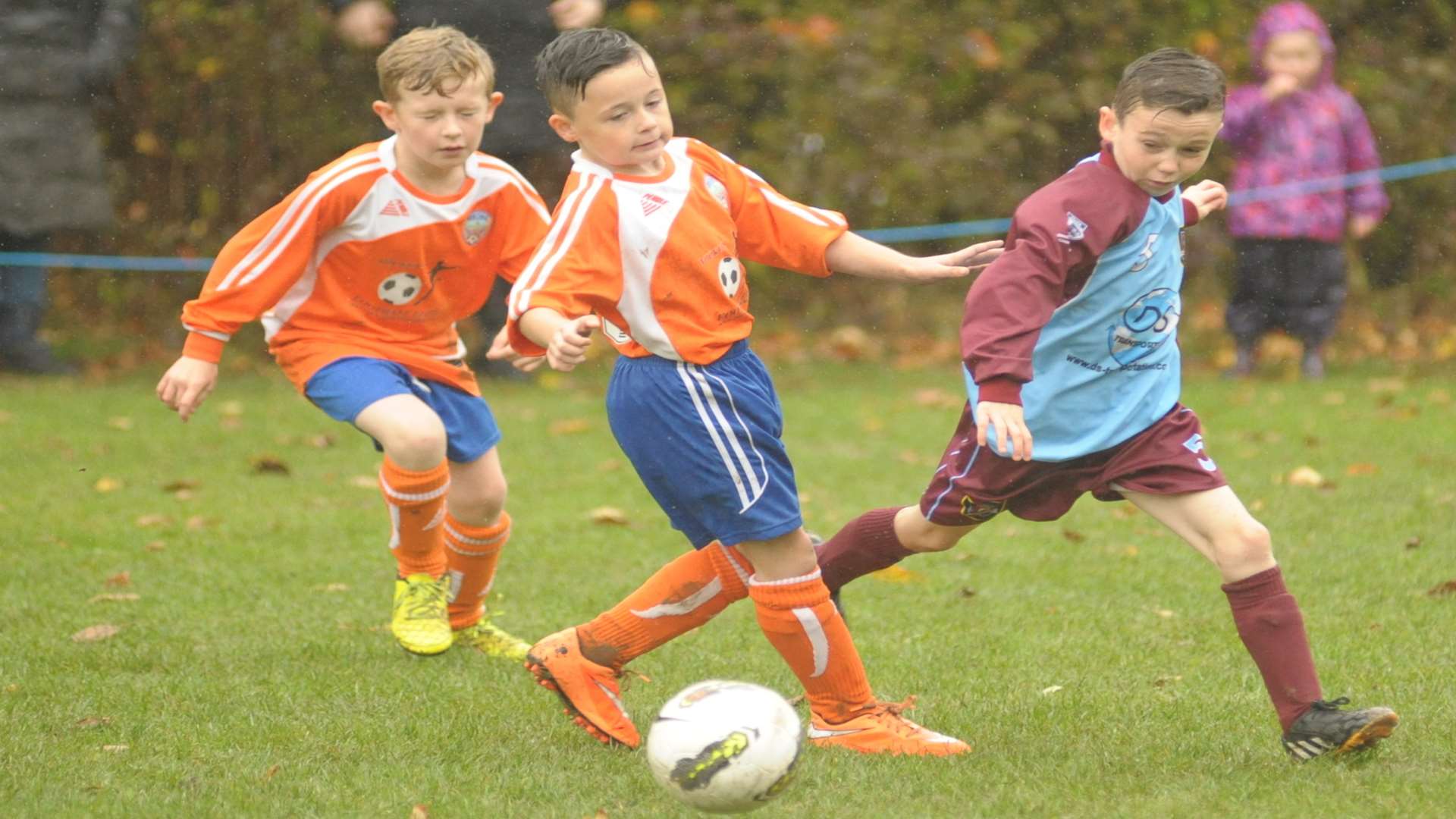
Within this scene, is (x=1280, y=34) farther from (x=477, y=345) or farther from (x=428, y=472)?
(x=428, y=472)

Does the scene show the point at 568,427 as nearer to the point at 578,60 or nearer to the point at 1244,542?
the point at 578,60

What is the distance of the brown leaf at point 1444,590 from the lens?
489cm


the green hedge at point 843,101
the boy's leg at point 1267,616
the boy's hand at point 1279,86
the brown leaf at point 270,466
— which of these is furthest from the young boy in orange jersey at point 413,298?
the green hedge at point 843,101

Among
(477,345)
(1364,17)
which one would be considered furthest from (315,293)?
(1364,17)

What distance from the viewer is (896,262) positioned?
374cm

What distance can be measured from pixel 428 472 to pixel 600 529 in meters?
1.84

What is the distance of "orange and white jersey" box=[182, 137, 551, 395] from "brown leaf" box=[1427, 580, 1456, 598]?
8.24 feet

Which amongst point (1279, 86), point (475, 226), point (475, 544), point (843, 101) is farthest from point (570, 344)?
point (843, 101)

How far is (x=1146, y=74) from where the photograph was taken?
11.5 feet

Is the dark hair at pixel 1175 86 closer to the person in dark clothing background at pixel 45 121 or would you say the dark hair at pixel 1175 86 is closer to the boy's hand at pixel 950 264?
the boy's hand at pixel 950 264

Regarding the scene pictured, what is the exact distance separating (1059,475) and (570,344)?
3.61 ft

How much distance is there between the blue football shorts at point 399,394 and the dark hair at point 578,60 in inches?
43.0

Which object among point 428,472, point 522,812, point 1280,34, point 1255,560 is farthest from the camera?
point 1280,34

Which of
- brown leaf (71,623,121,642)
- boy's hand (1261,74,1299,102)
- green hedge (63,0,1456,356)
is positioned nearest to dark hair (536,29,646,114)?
brown leaf (71,623,121,642)
